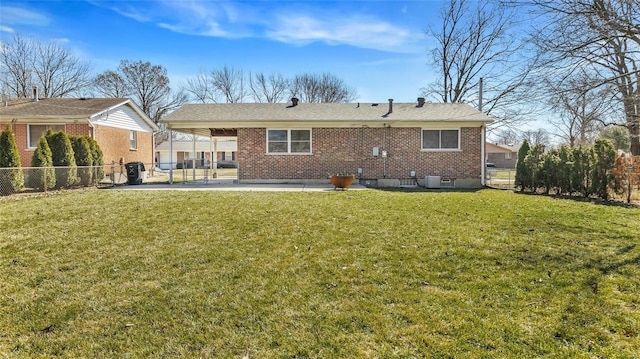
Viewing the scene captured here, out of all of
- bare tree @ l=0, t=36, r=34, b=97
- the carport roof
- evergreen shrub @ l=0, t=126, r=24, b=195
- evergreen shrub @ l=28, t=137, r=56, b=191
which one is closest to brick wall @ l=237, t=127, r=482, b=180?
the carport roof

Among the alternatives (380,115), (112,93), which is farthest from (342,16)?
(112,93)

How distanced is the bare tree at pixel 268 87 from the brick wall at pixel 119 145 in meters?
20.3

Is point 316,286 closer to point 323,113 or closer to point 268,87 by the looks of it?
point 323,113

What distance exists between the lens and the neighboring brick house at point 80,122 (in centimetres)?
1647

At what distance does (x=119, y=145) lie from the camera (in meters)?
19.3

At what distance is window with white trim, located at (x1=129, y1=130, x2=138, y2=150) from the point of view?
68.4ft

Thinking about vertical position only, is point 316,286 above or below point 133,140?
below

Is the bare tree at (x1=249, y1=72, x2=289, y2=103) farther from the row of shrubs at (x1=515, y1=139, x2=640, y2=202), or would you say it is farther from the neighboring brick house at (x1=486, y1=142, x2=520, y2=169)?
the neighboring brick house at (x1=486, y1=142, x2=520, y2=169)

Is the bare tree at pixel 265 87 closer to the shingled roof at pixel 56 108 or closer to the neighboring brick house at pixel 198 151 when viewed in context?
the neighboring brick house at pixel 198 151

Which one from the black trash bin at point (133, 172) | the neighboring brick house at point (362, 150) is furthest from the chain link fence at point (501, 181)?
the black trash bin at point (133, 172)

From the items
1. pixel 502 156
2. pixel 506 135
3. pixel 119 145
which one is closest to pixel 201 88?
pixel 119 145

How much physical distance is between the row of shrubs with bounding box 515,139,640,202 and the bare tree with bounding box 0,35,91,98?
4004 centimetres

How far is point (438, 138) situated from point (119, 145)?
17650 millimetres

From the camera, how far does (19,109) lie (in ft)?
56.9
